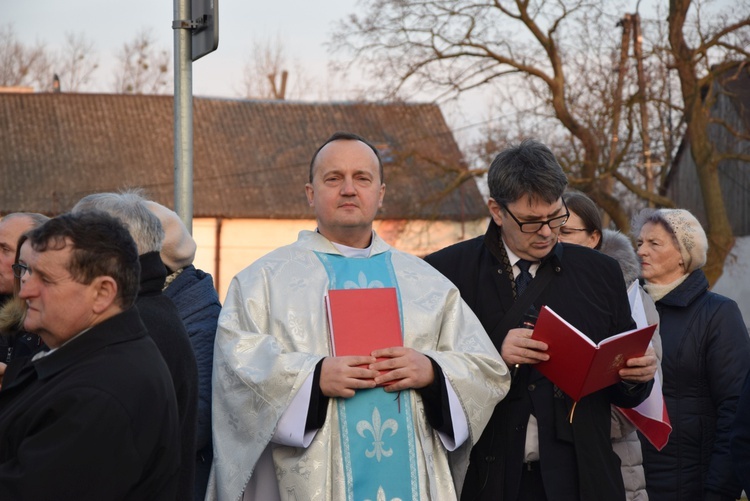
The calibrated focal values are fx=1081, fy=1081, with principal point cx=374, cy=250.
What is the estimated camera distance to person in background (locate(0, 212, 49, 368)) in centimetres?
416

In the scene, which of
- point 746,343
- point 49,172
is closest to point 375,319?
point 746,343

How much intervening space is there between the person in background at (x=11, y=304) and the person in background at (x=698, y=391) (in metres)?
2.91

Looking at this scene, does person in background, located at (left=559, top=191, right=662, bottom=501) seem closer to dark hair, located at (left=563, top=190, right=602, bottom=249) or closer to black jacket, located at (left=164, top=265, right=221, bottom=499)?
dark hair, located at (left=563, top=190, right=602, bottom=249)

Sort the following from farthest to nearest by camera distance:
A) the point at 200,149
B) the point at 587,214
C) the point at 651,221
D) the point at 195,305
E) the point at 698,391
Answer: the point at 200,149 → the point at 651,221 → the point at 587,214 → the point at 698,391 → the point at 195,305

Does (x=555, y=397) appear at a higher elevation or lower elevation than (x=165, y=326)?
lower

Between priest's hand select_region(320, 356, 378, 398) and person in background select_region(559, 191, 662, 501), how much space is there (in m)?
1.30

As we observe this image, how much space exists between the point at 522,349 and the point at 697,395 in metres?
1.72

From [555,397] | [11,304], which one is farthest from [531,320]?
[11,304]

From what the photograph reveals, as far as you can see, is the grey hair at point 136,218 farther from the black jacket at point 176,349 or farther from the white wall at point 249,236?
the white wall at point 249,236

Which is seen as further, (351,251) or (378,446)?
(351,251)

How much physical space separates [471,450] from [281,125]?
35.1m

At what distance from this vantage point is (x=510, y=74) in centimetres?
2127

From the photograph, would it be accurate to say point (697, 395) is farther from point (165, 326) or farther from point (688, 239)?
point (165, 326)

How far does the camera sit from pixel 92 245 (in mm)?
2912
